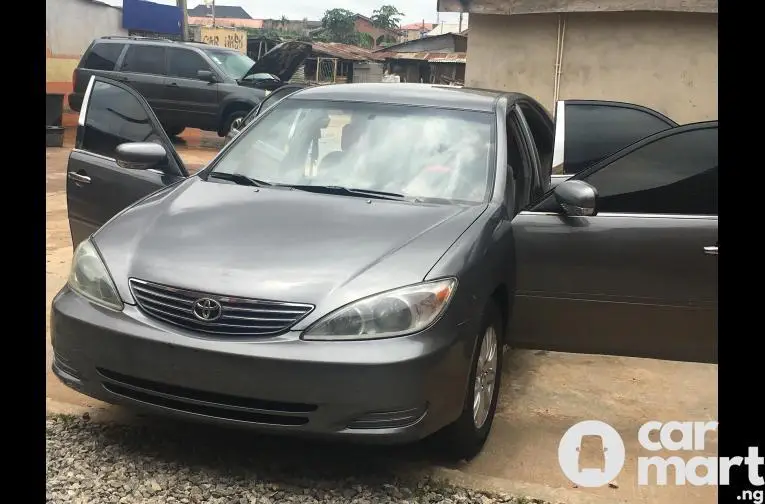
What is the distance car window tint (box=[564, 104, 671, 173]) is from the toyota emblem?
343 cm

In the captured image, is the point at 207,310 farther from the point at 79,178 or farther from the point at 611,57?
the point at 611,57

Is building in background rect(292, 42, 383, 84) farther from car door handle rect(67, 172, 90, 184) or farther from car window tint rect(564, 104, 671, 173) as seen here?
car door handle rect(67, 172, 90, 184)

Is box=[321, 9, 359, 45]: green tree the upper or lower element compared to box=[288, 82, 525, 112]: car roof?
upper

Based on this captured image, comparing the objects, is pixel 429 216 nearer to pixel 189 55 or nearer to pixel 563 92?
pixel 563 92

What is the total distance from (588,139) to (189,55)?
10895mm

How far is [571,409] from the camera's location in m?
4.23

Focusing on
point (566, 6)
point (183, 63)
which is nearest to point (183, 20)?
point (183, 63)

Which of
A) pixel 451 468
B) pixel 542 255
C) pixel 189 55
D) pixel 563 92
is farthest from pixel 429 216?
pixel 189 55

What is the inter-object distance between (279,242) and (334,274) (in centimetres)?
35

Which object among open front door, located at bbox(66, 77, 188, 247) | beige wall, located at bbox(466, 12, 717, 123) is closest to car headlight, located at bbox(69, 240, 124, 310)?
open front door, located at bbox(66, 77, 188, 247)

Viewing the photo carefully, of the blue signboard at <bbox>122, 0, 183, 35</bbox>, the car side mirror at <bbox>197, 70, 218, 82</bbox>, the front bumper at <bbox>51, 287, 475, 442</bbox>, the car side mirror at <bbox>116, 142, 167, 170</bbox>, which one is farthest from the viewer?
the blue signboard at <bbox>122, 0, 183, 35</bbox>

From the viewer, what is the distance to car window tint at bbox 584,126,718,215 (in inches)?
155

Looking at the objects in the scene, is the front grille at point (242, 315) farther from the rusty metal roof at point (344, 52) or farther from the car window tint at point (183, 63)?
the rusty metal roof at point (344, 52)
